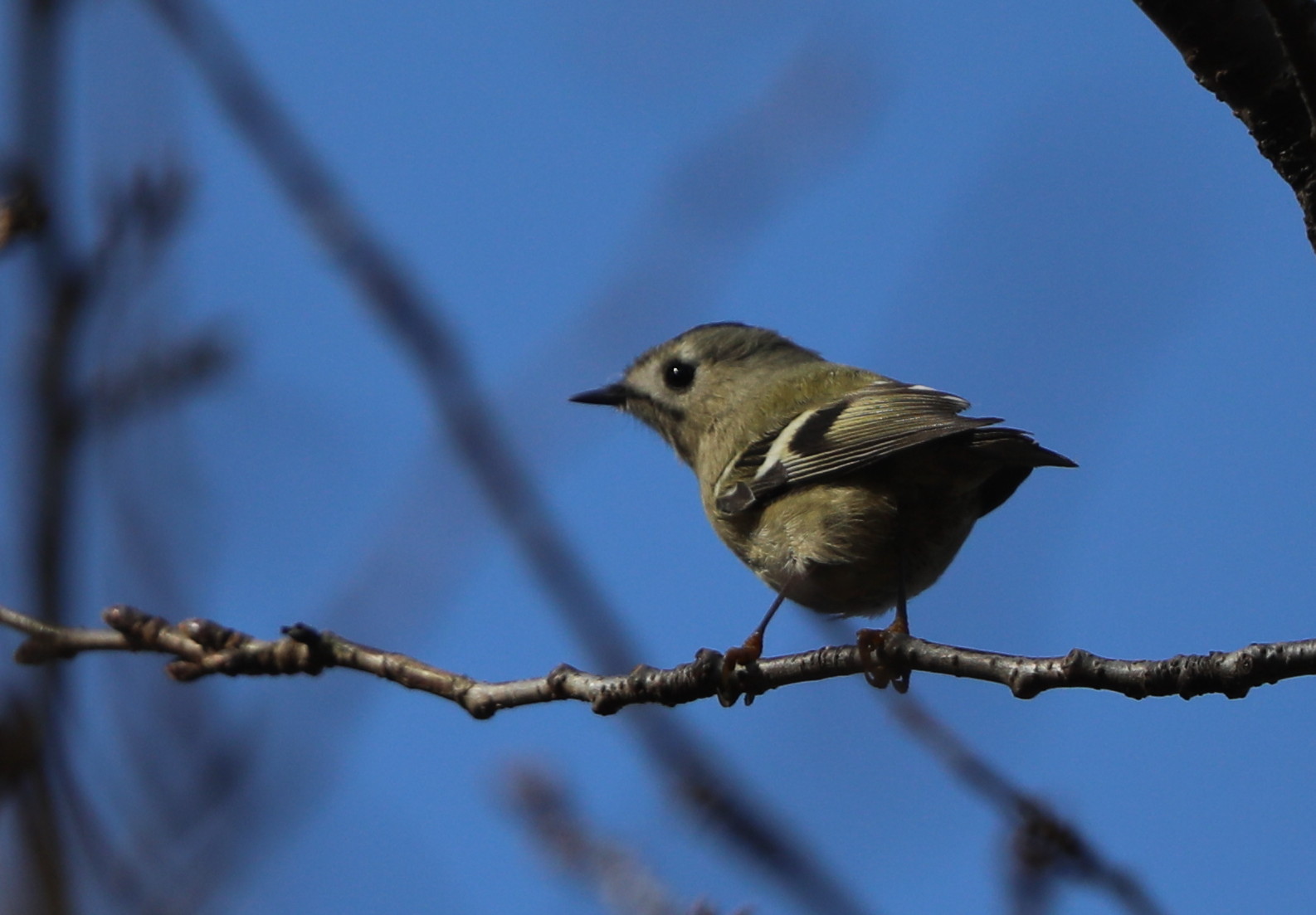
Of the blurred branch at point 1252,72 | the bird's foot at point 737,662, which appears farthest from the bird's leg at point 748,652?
the blurred branch at point 1252,72

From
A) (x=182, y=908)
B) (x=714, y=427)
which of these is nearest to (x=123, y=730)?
(x=182, y=908)

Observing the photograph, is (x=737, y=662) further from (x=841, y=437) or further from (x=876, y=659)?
(x=841, y=437)

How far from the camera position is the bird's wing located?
276 cm

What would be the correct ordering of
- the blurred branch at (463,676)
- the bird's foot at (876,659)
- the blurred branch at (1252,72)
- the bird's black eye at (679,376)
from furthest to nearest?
the bird's black eye at (679,376) < the bird's foot at (876,659) < the blurred branch at (463,676) < the blurred branch at (1252,72)

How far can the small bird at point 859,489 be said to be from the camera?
9.02ft

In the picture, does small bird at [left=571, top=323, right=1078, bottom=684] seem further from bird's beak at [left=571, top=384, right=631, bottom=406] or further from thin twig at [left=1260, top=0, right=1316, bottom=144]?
thin twig at [left=1260, top=0, right=1316, bottom=144]

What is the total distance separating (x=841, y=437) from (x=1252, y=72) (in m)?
1.53

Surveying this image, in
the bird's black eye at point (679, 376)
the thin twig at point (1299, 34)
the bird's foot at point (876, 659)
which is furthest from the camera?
the bird's black eye at point (679, 376)

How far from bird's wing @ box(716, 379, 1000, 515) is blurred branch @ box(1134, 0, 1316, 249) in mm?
1105

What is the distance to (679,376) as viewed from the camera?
4.11 metres

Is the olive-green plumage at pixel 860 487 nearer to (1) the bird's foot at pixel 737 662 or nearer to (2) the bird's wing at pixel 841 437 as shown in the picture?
(2) the bird's wing at pixel 841 437

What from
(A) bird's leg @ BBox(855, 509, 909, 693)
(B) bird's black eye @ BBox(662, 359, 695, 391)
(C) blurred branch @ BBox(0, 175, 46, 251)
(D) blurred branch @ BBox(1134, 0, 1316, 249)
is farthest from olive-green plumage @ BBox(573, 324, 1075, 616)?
(C) blurred branch @ BBox(0, 175, 46, 251)

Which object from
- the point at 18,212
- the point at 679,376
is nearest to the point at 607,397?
the point at 679,376

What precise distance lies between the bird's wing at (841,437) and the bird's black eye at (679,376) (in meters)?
0.69
